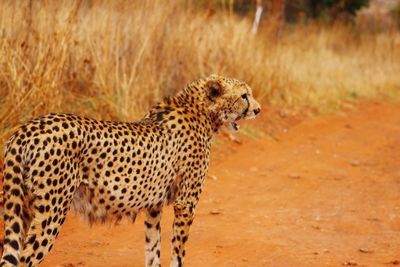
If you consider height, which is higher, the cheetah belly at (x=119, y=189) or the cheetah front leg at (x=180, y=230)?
the cheetah belly at (x=119, y=189)

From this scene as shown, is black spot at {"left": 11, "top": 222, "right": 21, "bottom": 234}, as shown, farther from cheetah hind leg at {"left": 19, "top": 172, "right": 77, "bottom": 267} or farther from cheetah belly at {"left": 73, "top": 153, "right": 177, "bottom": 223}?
cheetah belly at {"left": 73, "top": 153, "right": 177, "bottom": 223}

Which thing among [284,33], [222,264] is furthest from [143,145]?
[284,33]

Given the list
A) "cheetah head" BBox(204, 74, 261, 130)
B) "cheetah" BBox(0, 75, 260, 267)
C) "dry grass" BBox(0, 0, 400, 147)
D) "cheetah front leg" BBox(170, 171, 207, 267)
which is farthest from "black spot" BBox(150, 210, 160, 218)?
"dry grass" BBox(0, 0, 400, 147)

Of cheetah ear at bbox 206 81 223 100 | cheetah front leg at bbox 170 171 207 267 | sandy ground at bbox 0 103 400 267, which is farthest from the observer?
sandy ground at bbox 0 103 400 267

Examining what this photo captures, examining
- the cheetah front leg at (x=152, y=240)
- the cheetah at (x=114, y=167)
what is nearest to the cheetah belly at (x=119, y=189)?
the cheetah at (x=114, y=167)

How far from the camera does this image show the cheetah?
126 inches

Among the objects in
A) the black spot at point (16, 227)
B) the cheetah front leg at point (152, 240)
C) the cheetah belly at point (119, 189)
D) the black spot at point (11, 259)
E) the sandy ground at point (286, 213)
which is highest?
the cheetah belly at point (119, 189)

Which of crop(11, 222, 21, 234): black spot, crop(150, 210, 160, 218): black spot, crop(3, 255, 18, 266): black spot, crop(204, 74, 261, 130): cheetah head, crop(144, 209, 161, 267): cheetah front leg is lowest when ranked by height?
crop(144, 209, 161, 267): cheetah front leg

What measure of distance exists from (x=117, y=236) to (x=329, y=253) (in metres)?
1.52

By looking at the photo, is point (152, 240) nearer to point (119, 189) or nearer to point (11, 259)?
point (119, 189)

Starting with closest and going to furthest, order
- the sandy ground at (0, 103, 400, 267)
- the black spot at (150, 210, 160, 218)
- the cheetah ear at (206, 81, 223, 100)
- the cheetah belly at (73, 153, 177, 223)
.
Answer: the cheetah belly at (73, 153, 177, 223), the black spot at (150, 210, 160, 218), the cheetah ear at (206, 81, 223, 100), the sandy ground at (0, 103, 400, 267)

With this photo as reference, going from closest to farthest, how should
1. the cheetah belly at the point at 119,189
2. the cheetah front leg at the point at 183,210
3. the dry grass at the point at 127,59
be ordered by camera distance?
the cheetah belly at the point at 119,189 < the cheetah front leg at the point at 183,210 < the dry grass at the point at 127,59

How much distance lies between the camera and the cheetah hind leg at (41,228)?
3.19 meters

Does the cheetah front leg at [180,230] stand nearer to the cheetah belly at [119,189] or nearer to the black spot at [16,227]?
the cheetah belly at [119,189]
